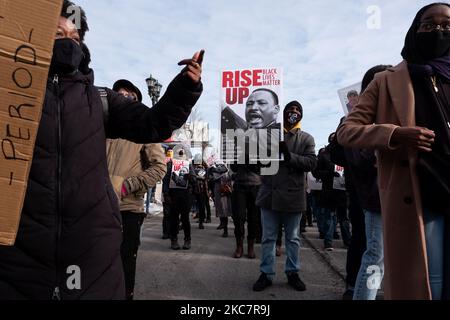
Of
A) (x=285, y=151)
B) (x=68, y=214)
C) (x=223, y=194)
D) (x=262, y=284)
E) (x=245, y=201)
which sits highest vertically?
(x=285, y=151)

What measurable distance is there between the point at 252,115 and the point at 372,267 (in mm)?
2107

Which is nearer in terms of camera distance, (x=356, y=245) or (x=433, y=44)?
(x=433, y=44)

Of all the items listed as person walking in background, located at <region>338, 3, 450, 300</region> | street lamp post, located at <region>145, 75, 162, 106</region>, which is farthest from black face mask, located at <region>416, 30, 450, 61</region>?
street lamp post, located at <region>145, 75, 162, 106</region>

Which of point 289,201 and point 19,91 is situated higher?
point 19,91

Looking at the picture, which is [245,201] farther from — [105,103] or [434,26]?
[105,103]

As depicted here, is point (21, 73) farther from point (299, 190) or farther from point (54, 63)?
point (299, 190)

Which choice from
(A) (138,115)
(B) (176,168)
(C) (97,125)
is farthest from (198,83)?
(B) (176,168)

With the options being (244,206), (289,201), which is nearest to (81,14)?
(289,201)

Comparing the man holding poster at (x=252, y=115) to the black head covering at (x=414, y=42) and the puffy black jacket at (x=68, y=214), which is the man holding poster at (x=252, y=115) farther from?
the puffy black jacket at (x=68, y=214)

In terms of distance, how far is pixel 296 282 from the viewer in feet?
14.4

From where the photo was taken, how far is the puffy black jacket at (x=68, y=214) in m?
1.48

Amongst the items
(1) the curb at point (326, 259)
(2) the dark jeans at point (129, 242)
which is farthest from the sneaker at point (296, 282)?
(2) the dark jeans at point (129, 242)

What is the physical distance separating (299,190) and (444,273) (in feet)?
8.72
